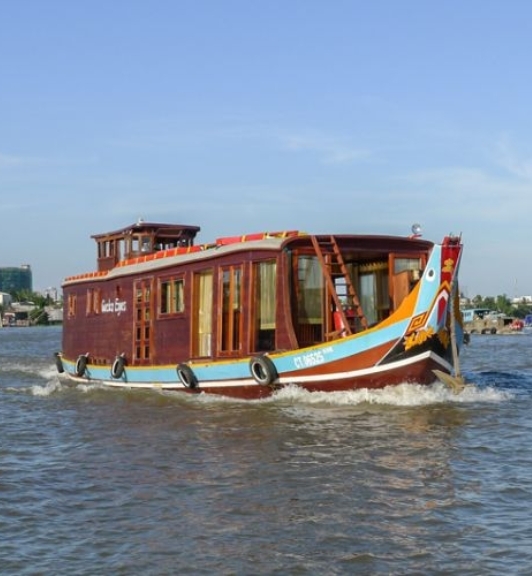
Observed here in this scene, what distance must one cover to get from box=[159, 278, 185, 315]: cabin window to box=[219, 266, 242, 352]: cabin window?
1.49 meters

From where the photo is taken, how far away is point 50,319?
148m

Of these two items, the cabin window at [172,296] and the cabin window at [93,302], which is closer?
the cabin window at [172,296]

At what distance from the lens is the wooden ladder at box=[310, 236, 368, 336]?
1490cm

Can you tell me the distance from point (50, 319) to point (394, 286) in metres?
137

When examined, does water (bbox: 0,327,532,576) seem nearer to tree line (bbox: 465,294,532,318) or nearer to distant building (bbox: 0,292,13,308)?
tree line (bbox: 465,294,532,318)

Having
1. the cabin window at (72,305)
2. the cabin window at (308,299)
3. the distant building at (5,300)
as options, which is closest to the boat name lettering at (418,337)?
the cabin window at (308,299)

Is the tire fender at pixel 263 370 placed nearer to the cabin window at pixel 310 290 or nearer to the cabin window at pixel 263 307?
the cabin window at pixel 263 307

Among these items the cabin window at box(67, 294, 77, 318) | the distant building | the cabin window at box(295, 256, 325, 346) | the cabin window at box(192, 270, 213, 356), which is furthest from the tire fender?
the distant building

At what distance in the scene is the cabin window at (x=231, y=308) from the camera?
53.3 feet

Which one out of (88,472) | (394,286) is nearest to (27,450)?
(88,472)

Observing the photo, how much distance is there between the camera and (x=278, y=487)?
922 cm

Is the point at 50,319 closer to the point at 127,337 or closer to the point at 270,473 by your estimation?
the point at 127,337

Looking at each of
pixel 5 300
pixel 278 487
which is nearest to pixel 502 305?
pixel 5 300

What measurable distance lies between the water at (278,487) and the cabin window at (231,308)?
4.19 ft
